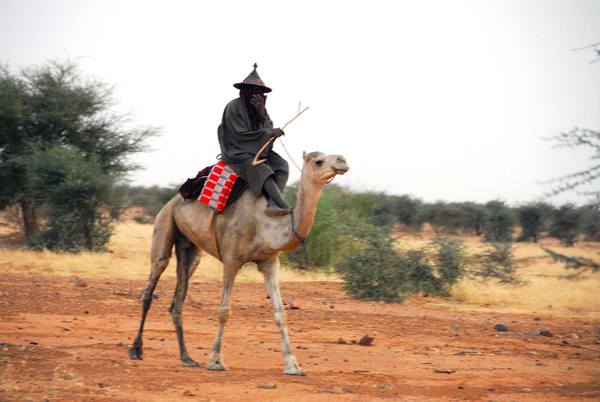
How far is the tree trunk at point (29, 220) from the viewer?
24672 millimetres

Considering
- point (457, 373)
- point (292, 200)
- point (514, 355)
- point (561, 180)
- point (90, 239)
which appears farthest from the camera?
point (90, 239)

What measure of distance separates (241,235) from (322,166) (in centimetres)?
127

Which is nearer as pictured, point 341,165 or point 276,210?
point 341,165

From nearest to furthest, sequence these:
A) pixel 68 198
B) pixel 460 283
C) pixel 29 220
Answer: pixel 460 283 < pixel 68 198 < pixel 29 220

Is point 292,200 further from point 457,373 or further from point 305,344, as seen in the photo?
point 457,373

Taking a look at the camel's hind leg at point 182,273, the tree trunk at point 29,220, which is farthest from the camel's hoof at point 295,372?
the tree trunk at point 29,220

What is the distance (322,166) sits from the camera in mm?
6320

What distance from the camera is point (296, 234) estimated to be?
639cm

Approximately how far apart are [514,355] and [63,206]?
18.5 m

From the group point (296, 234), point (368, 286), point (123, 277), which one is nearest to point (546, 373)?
point (296, 234)

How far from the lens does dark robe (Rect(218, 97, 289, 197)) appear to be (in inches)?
268

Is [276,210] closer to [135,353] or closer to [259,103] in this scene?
[259,103]

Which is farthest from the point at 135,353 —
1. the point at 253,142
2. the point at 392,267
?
the point at 392,267

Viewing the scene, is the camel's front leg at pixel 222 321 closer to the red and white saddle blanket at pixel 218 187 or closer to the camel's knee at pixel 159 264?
the red and white saddle blanket at pixel 218 187
